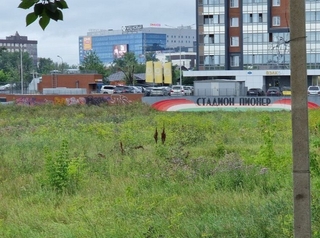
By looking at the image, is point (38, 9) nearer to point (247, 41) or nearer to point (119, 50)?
point (247, 41)

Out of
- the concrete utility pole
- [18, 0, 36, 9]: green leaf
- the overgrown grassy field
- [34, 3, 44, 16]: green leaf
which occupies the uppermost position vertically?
[18, 0, 36, 9]: green leaf

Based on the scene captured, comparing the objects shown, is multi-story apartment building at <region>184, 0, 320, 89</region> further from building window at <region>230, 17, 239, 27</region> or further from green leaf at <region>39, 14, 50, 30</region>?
green leaf at <region>39, 14, 50, 30</region>

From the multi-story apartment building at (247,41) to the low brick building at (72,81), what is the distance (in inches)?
466

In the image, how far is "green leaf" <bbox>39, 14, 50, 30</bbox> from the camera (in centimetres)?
410

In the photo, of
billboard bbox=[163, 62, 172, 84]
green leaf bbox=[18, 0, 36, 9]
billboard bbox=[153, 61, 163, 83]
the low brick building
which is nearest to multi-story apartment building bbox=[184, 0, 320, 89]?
billboard bbox=[163, 62, 172, 84]

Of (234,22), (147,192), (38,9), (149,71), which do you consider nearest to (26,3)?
(38,9)

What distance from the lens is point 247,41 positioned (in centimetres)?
7381

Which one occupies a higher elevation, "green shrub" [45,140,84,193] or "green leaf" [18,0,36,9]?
"green leaf" [18,0,36,9]

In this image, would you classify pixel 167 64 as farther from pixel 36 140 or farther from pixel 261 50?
pixel 36 140

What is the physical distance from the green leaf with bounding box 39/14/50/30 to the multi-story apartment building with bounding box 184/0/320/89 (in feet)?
223

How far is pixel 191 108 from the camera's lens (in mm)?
46375

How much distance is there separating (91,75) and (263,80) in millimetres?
19617

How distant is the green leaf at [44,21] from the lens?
4.10 m

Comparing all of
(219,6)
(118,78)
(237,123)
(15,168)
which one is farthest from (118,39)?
(15,168)
